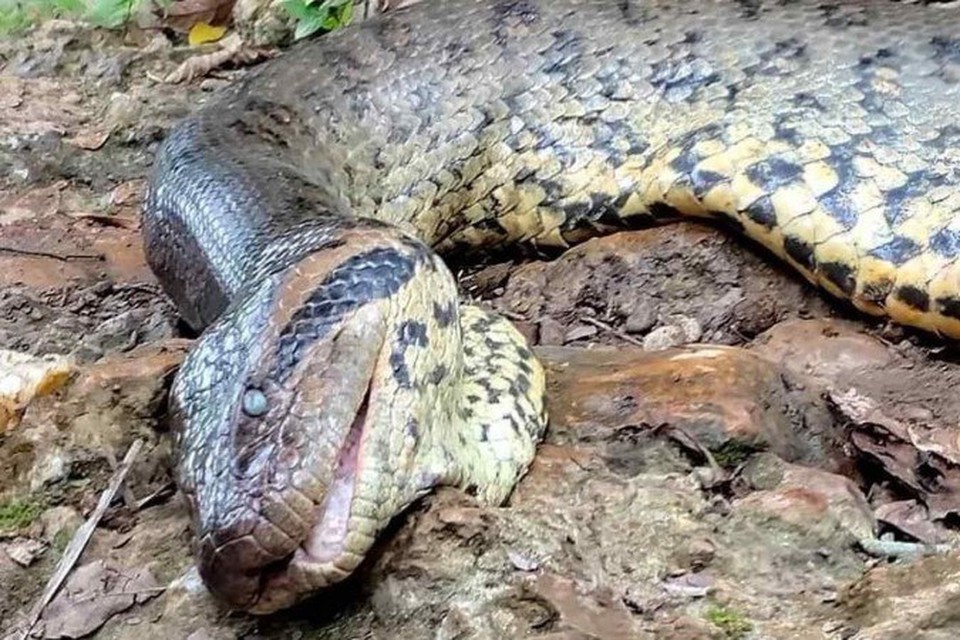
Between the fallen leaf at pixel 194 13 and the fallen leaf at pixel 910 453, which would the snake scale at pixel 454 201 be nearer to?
the fallen leaf at pixel 910 453

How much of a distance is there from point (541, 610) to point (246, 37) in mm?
5360

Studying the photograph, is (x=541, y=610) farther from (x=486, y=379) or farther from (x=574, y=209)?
(x=574, y=209)

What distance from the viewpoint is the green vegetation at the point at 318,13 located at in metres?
7.34

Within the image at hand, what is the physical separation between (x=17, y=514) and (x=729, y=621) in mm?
1918

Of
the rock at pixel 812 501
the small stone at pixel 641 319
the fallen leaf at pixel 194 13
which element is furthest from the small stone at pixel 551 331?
the fallen leaf at pixel 194 13

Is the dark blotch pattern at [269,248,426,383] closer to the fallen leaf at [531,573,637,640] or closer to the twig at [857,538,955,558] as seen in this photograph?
the fallen leaf at [531,573,637,640]

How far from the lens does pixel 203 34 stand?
8.06 metres

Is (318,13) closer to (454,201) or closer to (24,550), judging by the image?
(454,201)

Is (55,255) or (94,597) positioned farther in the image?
(55,255)

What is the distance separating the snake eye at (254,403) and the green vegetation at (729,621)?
1.11 meters

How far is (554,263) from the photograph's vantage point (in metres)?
5.48

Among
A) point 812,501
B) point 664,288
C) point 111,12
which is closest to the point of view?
point 812,501

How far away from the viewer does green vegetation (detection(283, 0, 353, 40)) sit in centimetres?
734

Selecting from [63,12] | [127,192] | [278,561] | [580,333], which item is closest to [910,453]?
[580,333]
